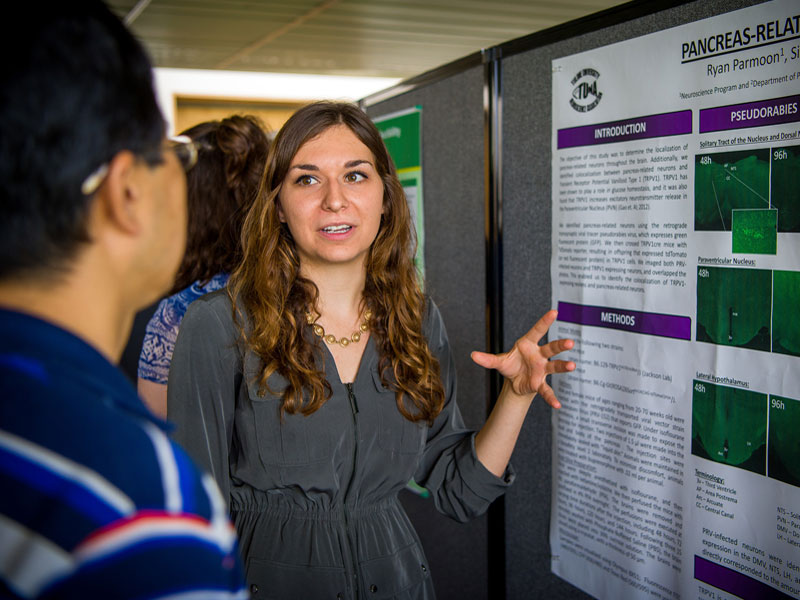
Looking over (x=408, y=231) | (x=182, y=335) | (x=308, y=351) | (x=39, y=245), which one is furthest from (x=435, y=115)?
(x=39, y=245)

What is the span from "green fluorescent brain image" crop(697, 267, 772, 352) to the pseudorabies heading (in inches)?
11.6

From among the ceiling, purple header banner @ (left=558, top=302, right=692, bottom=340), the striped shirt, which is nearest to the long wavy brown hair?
purple header banner @ (left=558, top=302, right=692, bottom=340)

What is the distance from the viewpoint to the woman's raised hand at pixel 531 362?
1.09 metres

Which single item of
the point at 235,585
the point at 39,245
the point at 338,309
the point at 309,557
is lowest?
the point at 309,557

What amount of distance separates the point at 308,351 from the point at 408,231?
352 millimetres

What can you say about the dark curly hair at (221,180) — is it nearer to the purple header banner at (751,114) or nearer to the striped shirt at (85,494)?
the purple header banner at (751,114)

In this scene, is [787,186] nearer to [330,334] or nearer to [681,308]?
[681,308]

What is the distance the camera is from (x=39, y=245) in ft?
1.52

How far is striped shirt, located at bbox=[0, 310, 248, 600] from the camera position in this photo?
0.41m

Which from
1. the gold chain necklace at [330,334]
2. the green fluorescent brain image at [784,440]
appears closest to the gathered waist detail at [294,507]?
the gold chain necklace at [330,334]

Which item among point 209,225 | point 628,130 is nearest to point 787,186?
point 628,130

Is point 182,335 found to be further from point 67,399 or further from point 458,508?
point 67,399

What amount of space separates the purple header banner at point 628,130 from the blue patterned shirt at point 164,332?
0.84 metres

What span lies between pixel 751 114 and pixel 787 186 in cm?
11
